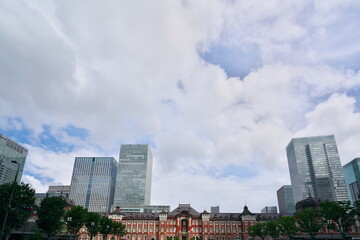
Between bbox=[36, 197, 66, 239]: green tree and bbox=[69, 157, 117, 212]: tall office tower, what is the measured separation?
135m

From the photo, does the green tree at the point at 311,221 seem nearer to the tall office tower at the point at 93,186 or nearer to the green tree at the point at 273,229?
the green tree at the point at 273,229

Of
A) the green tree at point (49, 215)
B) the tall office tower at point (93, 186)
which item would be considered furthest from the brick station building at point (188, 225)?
the tall office tower at point (93, 186)

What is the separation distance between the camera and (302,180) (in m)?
198

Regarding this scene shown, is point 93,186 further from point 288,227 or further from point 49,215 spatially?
point 288,227

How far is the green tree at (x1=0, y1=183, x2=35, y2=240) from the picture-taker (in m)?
48.1

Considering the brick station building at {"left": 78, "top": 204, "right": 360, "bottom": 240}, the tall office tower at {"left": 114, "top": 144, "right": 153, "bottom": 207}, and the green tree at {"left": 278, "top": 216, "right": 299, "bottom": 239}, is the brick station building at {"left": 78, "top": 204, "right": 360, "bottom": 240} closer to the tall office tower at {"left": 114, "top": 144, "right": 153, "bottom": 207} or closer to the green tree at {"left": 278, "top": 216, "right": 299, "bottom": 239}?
the green tree at {"left": 278, "top": 216, "right": 299, "bottom": 239}

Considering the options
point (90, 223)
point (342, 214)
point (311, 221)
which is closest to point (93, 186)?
point (90, 223)

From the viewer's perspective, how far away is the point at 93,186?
628 ft

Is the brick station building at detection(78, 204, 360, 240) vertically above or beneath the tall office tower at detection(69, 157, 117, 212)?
beneath

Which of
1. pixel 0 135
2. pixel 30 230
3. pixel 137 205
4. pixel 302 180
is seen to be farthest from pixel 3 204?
pixel 302 180

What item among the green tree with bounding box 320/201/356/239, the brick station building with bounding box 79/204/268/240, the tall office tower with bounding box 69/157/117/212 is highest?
the tall office tower with bounding box 69/157/117/212

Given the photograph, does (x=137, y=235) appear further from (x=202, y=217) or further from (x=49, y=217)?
(x=49, y=217)

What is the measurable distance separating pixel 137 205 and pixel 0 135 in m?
116

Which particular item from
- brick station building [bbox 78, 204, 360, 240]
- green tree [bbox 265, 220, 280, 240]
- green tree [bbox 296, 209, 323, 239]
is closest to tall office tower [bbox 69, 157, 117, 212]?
brick station building [bbox 78, 204, 360, 240]
